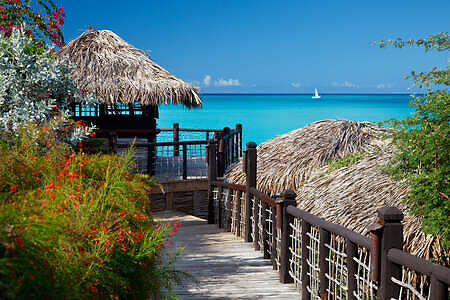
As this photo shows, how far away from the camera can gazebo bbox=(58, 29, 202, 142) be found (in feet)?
37.7

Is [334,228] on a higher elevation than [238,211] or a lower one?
higher

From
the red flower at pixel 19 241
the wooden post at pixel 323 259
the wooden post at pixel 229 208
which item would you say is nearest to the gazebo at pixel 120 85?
the wooden post at pixel 229 208

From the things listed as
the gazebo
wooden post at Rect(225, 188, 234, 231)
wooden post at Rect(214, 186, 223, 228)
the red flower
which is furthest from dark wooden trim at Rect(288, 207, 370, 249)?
the gazebo

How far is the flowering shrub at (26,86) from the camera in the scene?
5909 millimetres

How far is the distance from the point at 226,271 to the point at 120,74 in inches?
322

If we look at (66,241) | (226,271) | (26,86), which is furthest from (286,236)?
(26,86)

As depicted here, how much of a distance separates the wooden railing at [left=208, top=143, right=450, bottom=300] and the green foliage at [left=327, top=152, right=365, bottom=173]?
1.86m

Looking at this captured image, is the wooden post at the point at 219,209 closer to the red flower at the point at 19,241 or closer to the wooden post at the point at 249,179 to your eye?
the wooden post at the point at 249,179

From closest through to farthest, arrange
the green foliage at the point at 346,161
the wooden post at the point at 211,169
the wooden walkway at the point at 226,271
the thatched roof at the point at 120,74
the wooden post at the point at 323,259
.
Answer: the wooden post at the point at 323,259 → the wooden walkway at the point at 226,271 → the green foliage at the point at 346,161 → the wooden post at the point at 211,169 → the thatched roof at the point at 120,74

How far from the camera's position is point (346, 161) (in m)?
8.05

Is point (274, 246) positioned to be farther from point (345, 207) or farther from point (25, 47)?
point (25, 47)

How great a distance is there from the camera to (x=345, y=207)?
244 inches

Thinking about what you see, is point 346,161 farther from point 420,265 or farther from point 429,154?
point 420,265

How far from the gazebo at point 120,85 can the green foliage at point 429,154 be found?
7.14 meters
